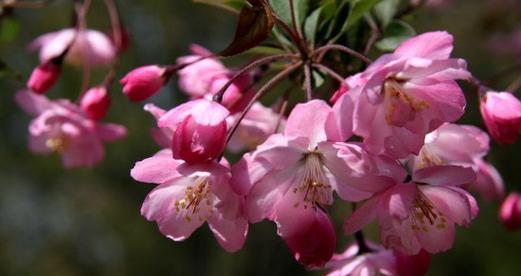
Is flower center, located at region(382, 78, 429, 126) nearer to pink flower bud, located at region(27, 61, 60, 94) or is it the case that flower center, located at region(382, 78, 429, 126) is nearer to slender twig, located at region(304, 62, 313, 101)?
slender twig, located at region(304, 62, 313, 101)

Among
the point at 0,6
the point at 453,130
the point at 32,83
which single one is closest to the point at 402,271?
the point at 453,130

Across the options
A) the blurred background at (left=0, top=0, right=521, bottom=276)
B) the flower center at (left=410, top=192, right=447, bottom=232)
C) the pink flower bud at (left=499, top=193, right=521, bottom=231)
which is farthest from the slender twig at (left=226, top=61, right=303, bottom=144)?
the blurred background at (left=0, top=0, right=521, bottom=276)

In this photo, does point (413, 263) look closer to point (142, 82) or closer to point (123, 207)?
point (142, 82)

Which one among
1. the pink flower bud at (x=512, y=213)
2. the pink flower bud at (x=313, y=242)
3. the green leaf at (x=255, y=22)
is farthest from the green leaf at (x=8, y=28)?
the pink flower bud at (x=512, y=213)

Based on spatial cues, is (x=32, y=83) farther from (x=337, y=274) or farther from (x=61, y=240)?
(x=61, y=240)

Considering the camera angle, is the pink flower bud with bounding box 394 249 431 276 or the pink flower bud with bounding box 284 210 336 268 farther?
A: the pink flower bud with bounding box 394 249 431 276

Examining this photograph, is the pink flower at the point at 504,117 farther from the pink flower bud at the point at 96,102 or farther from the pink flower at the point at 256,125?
the pink flower bud at the point at 96,102
